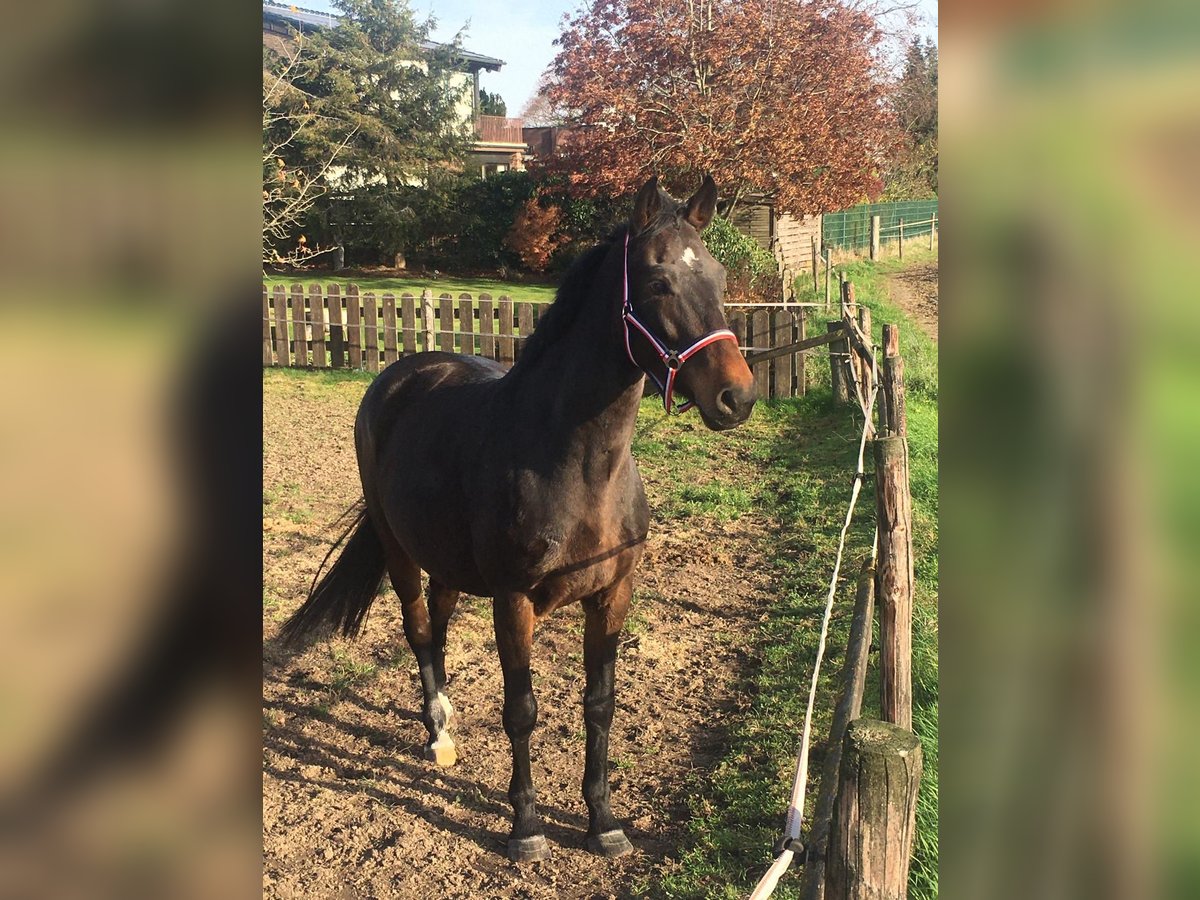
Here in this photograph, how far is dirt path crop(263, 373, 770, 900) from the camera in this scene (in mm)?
3355

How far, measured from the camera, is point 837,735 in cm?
251

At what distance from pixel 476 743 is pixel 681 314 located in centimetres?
236

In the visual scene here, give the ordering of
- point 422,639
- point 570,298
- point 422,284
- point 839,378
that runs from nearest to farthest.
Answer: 1. point 570,298
2. point 422,639
3. point 839,378
4. point 422,284

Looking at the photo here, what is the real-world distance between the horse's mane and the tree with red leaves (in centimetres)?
1440

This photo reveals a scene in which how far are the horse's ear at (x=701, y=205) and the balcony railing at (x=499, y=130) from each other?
121ft

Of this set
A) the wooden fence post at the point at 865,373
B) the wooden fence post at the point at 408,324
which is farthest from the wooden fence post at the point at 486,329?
the wooden fence post at the point at 865,373

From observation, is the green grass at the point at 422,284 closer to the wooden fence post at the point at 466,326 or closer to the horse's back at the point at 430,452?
the wooden fence post at the point at 466,326

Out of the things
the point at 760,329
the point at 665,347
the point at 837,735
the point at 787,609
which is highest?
the point at 760,329

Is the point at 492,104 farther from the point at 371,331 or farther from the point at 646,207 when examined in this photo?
the point at 646,207

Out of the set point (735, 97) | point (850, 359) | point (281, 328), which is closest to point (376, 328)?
point (281, 328)
